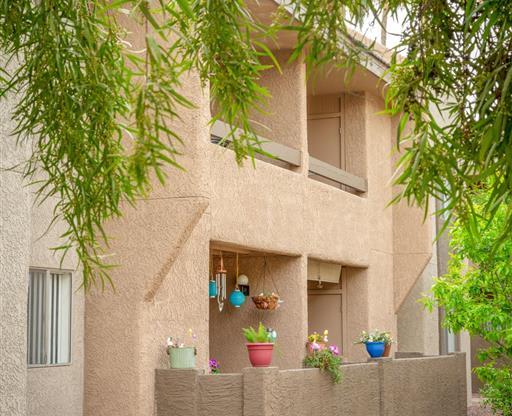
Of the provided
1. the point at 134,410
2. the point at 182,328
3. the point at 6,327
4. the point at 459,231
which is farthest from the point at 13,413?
the point at 459,231

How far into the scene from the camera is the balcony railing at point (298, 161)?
15.2 m

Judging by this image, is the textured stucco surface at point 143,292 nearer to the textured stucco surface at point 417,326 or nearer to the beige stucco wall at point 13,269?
the beige stucco wall at point 13,269

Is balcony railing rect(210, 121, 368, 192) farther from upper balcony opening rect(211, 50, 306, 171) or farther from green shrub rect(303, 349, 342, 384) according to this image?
green shrub rect(303, 349, 342, 384)

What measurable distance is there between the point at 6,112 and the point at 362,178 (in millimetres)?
11766

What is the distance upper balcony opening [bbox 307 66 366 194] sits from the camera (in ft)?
68.2

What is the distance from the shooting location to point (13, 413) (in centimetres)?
935

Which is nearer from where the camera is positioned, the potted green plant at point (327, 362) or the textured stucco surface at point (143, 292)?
the textured stucco surface at point (143, 292)

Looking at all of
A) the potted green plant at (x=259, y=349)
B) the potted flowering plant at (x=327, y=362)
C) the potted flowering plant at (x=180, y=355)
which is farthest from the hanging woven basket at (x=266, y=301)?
the potted flowering plant at (x=180, y=355)

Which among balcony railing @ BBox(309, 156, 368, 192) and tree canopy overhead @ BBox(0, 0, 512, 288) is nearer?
tree canopy overhead @ BBox(0, 0, 512, 288)

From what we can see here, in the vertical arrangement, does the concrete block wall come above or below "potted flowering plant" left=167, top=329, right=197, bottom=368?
below

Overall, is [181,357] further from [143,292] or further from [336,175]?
[336,175]

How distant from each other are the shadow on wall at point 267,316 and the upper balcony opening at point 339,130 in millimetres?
3498

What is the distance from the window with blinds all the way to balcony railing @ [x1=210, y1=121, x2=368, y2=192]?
10.2 ft

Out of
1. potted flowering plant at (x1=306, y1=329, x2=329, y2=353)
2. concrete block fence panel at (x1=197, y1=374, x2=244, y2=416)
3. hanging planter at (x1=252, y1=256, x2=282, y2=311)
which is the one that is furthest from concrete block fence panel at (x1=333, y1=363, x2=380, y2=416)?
concrete block fence panel at (x1=197, y1=374, x2=244, y2=416)
